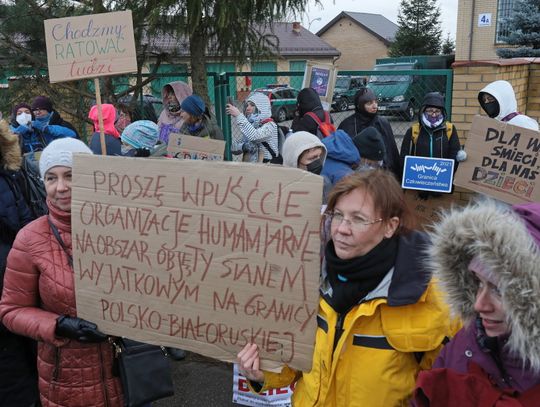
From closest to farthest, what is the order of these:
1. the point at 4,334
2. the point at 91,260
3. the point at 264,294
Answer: the point at 264,294
the point at 91,260
the point at 4,334

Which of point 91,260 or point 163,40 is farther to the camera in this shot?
point 163,40

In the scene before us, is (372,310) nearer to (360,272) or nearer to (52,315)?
(360,272)

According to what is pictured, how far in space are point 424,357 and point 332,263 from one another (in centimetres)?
43

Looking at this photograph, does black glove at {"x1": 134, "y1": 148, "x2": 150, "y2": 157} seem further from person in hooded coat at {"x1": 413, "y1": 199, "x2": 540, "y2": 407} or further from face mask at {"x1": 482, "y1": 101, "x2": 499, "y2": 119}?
person in hooded coat at {"x1": 413, "y1": 199, "x2": 540, "y2": 407}

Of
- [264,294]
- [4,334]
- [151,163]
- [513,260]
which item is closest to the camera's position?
[513,260]

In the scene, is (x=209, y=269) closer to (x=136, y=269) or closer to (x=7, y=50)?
(x=136, y=269)

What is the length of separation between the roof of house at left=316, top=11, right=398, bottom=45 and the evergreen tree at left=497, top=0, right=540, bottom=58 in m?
40.3

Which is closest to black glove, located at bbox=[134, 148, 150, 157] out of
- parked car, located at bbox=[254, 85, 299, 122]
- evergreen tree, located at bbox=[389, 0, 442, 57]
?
parked car, located at bbox=[254, 85, 299, 122]

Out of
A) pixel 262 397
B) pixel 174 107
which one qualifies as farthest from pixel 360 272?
pixel 174 107

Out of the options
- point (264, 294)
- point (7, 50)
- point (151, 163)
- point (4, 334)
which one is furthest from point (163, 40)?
point (264, 294)

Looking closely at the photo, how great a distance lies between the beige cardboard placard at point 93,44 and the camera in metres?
3.04

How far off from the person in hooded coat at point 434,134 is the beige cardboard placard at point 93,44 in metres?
2.87

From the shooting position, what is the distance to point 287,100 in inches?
390

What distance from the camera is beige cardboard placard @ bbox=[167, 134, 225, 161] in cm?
428
